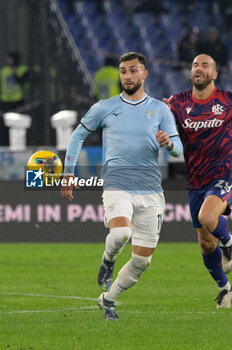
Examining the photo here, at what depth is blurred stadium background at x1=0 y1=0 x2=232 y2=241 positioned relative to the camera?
46.7ft

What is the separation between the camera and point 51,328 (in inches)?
273

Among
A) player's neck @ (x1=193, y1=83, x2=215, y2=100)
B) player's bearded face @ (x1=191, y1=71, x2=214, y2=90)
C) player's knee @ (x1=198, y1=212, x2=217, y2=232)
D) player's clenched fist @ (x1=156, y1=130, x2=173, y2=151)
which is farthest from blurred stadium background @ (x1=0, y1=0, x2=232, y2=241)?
player's clenched fist @ (x1=156, y1=130, x2=173, y2=151)

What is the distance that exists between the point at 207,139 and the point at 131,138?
91 centimetres

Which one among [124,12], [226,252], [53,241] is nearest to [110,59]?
[124,12]

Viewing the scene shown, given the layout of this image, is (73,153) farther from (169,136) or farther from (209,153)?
(209,153)

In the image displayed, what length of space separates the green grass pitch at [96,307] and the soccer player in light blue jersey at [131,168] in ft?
1.51

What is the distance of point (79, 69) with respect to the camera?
17.7m

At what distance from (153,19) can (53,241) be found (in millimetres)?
8248

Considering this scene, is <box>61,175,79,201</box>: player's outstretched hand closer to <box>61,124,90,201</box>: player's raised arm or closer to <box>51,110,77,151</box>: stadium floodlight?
<box>61,124,90,201</box>: player's raised arm

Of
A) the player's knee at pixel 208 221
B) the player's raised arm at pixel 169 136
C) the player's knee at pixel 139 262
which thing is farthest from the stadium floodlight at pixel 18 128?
the player's knee at pixel 139 262

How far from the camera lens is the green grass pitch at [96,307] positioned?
6398 millimetres

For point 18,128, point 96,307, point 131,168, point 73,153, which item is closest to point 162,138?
point 131,168

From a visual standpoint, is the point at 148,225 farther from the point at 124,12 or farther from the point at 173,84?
the point at 124,12

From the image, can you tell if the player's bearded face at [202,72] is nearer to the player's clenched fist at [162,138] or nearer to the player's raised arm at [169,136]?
the player's raised arm at [169,136]
